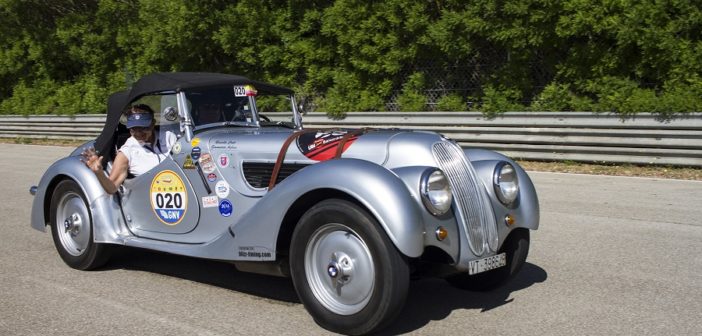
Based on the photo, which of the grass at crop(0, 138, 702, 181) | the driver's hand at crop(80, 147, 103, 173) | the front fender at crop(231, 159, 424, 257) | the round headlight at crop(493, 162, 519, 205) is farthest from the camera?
the grass at crop(0, 138, 702, 181)

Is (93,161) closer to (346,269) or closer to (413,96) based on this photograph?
(346,269)

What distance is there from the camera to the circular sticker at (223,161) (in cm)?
517

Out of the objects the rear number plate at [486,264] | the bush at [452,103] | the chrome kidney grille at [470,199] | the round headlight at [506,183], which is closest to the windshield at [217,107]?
the chrome kidney grille at [470,199]

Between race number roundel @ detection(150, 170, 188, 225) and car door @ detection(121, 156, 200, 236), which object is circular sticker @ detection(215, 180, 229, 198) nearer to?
car door @ detection(121, 156, 200, 236)

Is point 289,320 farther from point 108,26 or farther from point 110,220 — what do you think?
point 108,26

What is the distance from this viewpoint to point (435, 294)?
509cm

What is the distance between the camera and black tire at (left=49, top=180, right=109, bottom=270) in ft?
19.5

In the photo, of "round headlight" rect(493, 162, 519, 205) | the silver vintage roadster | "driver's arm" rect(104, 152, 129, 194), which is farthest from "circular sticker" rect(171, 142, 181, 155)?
"round headlight" rect(493, 162, 519, 205)

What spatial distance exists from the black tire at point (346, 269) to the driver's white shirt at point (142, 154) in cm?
201

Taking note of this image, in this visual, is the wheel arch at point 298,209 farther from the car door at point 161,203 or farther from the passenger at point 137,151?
the passenger at point 137,151

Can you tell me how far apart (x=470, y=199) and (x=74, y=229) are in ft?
11.7

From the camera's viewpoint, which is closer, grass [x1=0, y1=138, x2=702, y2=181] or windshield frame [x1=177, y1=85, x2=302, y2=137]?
windshield frame [x1=177, y1=85, x2=302, y2=137]

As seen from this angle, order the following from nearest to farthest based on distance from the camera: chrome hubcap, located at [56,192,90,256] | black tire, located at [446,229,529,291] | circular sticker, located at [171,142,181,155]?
black tire, located at [446,229,529,291]
circular sticker, located at [171,142,181,155]
chrome hubcap, located at [56,192,90,256]

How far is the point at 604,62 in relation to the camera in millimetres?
11695
